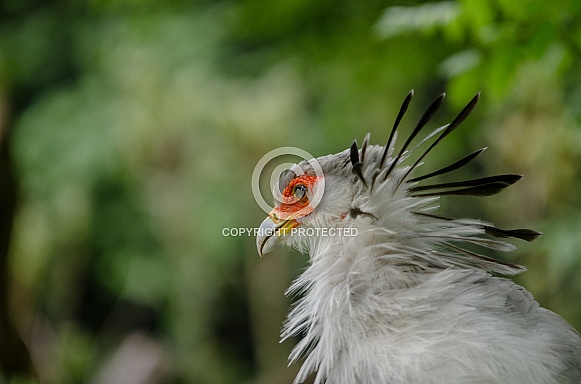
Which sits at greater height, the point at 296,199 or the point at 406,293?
the point at 296,199

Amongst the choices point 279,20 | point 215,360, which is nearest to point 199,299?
point 215,360

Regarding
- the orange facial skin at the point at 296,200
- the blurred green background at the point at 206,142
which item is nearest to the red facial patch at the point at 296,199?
the orange facial skin at the point at 296,200

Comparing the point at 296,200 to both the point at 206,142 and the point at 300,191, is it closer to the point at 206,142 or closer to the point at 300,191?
the point at 300,191

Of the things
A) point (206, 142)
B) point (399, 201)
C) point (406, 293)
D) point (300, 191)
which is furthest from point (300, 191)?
point (206, 142)

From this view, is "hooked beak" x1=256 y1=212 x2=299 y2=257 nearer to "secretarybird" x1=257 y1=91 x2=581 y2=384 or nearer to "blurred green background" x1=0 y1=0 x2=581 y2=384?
"secretarybird" x1=257 y1=91 x2=581 y2=384

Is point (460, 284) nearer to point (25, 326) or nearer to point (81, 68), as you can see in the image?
point (25, 326)

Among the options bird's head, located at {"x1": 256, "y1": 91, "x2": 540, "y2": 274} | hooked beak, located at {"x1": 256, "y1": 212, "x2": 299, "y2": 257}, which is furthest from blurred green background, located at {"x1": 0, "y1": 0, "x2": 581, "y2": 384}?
hooked beak, located at {"x1": 256, "y1": 212, "x2": 299, "y2": 257}

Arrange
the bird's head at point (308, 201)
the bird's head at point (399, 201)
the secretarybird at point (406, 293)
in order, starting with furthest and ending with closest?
the bird's head at point (308, 201) → the bird's head at point (399, 201) → the secretarybird at point (406, 293)

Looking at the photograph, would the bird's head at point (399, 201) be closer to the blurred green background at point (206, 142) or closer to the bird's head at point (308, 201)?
the bird's head at point (308, 201)
